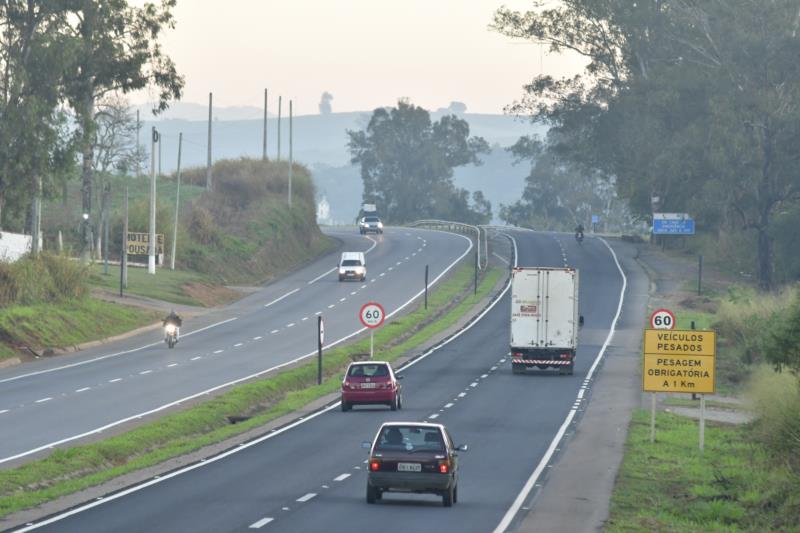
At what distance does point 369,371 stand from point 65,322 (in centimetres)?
2396

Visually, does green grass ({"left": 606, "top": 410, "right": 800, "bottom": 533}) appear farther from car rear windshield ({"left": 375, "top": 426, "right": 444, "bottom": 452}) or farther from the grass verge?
the grass verge

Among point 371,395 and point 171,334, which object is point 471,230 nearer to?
point 171,334

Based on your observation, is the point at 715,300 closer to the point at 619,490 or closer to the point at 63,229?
the point at 63,229

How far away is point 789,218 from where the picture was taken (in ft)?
329

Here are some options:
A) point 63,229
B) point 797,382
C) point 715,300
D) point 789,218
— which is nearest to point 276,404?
point 797,382

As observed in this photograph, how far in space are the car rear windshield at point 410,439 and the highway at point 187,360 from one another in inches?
415

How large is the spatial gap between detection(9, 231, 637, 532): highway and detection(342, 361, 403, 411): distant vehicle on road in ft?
1.91

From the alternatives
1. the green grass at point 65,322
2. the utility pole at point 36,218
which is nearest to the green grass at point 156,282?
the utility pole at point 36,218

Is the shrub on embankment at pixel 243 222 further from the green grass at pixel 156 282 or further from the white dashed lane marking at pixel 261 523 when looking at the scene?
the white dashed lane marking at pixel 261 523

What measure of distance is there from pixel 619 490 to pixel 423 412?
619 inches

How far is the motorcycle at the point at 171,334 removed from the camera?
6022 centimetres

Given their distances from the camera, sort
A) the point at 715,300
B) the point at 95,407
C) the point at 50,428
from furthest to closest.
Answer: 1. the point at 715,300
2. the point at 95,407
3. the point at 50,428

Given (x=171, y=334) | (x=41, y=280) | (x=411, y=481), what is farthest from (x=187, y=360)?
(x=411, y=481)

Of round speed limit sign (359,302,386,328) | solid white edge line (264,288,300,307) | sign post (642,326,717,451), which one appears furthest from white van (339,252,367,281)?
sign post (642,326,717,451)
